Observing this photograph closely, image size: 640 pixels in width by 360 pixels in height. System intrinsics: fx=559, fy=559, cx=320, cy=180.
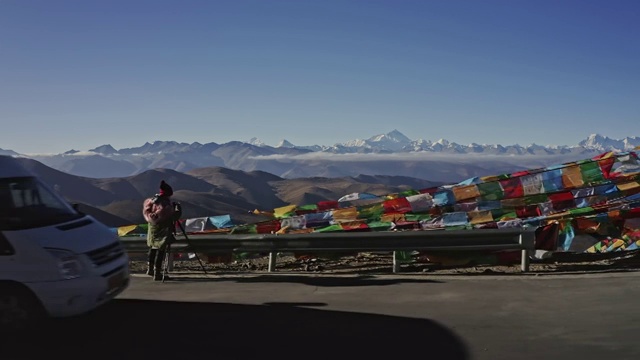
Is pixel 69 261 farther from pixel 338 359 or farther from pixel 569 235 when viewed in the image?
pixel 569 235

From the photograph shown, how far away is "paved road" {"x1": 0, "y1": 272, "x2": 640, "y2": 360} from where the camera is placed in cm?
521

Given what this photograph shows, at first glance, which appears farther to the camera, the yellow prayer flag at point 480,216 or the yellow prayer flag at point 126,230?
the yellow prayer flag at point 126,230

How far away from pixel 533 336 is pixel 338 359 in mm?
2020

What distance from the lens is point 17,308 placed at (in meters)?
5.51

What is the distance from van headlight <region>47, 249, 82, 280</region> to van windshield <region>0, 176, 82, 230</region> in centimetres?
49

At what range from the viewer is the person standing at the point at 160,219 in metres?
9.39

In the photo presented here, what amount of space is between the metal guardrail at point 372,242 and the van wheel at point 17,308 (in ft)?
15.3

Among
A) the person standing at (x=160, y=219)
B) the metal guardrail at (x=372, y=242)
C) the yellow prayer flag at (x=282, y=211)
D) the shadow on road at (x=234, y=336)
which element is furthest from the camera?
the yellow prayer flag at (x=282, y=211)

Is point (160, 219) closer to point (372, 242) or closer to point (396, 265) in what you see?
point (372, 242)

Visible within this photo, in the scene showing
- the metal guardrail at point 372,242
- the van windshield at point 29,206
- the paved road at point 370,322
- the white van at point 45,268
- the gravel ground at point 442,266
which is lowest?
the gravel ground at point 442,266

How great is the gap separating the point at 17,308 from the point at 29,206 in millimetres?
1169

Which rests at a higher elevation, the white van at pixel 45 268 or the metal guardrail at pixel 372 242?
the white van at pixel 45 268

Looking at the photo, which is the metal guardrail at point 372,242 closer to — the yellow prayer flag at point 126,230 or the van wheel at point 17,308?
the van wheel at point 17,308

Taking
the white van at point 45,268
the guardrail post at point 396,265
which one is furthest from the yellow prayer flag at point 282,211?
the white van at point 45,268
